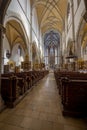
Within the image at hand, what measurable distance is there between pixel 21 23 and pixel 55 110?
1046cm

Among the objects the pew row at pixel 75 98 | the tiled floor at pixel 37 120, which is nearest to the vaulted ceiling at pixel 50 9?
the pew row at pixel 75 98

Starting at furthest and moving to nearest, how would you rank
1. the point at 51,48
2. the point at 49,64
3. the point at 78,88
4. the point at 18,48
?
the point at 51,48, the point at 49,64, the point at 18,48, the point at 78,88

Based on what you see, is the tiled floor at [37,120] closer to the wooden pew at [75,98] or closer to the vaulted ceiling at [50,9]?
the wooden pew at [75,98]

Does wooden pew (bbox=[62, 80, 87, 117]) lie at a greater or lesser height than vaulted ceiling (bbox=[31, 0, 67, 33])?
lesser

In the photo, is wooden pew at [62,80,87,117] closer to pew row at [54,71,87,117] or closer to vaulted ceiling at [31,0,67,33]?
pew row at [54,71,87,117]

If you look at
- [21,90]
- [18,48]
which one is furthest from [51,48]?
[21,90]

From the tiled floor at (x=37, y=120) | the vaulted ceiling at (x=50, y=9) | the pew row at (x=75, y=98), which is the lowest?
the tiled floor at (x=37, y=120)

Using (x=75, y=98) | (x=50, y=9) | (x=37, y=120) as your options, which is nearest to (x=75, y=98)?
(x=75, y=98)

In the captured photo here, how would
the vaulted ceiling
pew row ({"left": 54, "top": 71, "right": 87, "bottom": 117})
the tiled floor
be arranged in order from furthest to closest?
the vaulted ceiling < pew row ({"left": 54, "top": 71, "right": 87, "bottom": 117}) < the tiled floor

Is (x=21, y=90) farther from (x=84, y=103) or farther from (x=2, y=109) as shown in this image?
(x=84, y=103)

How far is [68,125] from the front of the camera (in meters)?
2.63

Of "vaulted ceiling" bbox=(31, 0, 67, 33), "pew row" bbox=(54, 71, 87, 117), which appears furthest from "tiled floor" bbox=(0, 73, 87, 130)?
"vaulted ceiling" bbox=(31, 0, 67, 33)

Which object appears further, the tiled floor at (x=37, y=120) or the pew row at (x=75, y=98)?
the pew row at (x=75, y=98)

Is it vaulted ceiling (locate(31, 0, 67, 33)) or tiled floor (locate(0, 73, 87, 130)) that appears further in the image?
vaulted ceiling (locate(31, 0, 67, 33))
